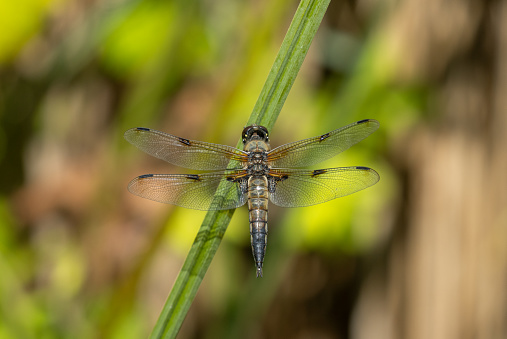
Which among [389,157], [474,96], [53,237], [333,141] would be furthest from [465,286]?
[53,237]

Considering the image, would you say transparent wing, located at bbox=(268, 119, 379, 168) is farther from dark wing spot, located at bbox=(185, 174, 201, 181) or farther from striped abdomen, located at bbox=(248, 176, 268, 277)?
dark wing spot, located at bbox=(185, 174, 201, 181)

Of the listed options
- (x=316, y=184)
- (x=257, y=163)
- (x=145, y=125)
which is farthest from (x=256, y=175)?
(x=145, y=125)

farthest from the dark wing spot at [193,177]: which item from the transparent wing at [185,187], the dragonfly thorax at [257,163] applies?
the dragonfly thorax at [257,163]

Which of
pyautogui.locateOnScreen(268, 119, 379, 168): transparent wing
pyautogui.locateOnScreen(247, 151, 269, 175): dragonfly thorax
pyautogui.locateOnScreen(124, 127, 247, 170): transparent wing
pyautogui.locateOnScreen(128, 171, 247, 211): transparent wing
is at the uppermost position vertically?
pyautogui.locateOnScreen(268, 119, 379, 168): transparent wing

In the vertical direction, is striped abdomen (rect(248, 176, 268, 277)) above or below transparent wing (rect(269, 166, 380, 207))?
below

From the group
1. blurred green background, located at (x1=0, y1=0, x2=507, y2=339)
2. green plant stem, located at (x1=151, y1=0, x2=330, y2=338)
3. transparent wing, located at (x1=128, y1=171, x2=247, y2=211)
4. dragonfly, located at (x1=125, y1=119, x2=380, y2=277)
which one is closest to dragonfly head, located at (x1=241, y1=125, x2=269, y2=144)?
dragonfly, located at (x1=125, y1=119, x2=380, y2=277)

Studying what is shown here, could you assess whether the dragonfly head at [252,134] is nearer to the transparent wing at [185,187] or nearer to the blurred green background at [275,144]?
the transparent wing at [185,187]

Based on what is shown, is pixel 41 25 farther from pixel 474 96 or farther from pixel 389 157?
pixel 474 96
